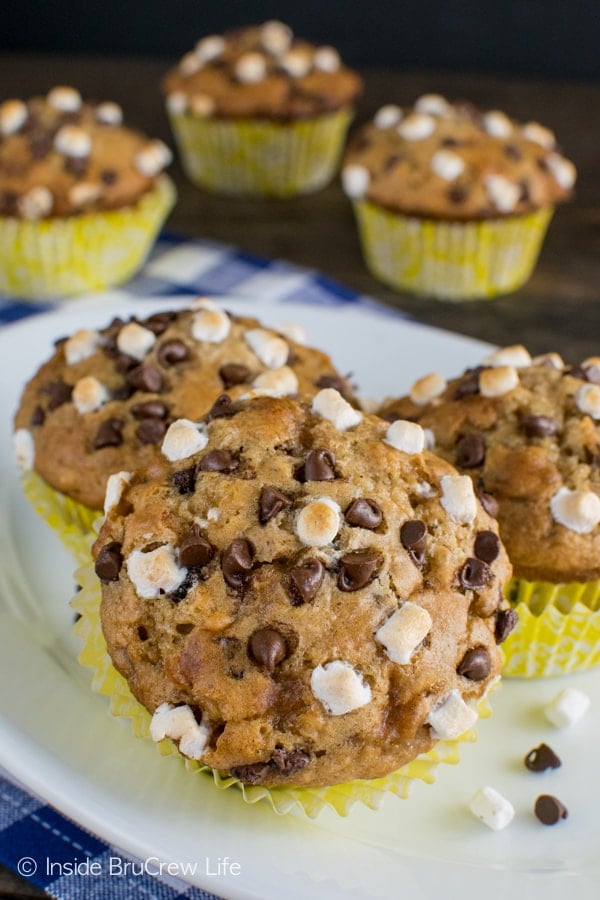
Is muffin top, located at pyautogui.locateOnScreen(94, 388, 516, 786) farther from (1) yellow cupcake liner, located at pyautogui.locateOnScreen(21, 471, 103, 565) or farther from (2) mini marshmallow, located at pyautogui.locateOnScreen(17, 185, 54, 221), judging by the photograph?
(2) mini marshmallow, located at pyautogui.locateOnScreen(17, 185, 54, 221)

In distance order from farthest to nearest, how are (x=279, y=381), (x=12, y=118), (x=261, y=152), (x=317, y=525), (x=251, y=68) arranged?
(x=261, y=152) → (x=251, y=68) → (x=12, y=118) → (x=279, y=381) → (x=317, y=525)

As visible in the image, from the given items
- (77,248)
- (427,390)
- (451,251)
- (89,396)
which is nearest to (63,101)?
(77,248)

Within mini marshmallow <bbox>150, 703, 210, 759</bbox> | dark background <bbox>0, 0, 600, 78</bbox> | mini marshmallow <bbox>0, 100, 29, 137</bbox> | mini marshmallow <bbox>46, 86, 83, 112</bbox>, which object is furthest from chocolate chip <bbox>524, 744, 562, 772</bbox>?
dark background <bbox>0, 0, 600, 78</bbox>

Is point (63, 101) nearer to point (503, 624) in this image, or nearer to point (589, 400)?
point (589, 400)

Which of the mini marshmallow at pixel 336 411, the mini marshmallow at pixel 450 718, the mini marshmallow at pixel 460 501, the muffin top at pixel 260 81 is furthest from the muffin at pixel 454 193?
the mini marshmallow at pixel 450 718

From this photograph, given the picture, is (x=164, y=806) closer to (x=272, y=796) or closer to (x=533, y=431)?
(x=272, y=796)

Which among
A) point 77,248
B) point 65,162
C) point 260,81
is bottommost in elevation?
point 77,248
